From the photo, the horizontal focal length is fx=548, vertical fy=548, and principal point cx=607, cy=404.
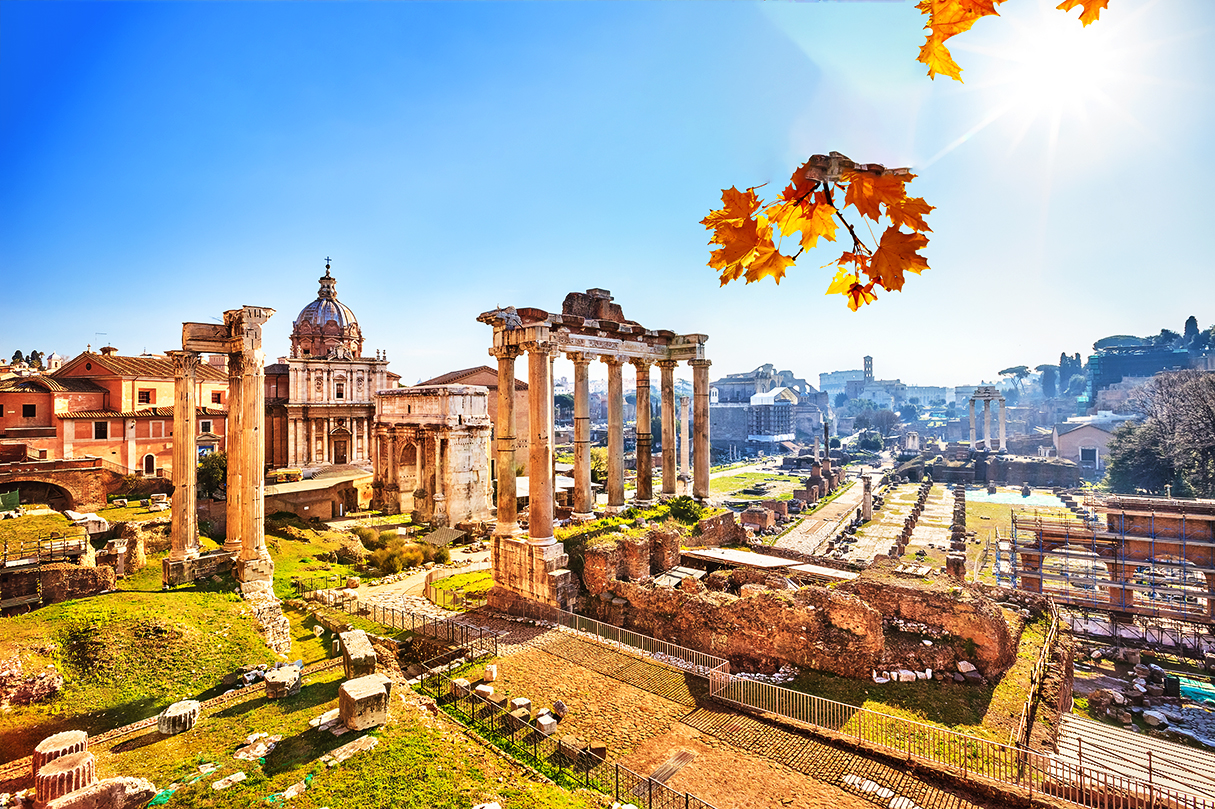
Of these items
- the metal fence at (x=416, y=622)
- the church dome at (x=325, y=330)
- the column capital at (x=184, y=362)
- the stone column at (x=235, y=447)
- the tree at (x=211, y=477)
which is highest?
the church dome at (x=325, y=330)

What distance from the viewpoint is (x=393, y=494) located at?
34906 mm

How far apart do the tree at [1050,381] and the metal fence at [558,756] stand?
21841 cm

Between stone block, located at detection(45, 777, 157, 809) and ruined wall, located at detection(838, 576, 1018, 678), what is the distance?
43.5 ft

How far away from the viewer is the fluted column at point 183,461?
Result: 601 inches

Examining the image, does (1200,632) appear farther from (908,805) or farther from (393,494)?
(393,494)

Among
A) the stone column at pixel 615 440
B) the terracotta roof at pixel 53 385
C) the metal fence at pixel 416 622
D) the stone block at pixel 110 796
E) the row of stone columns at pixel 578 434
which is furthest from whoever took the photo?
the terracotta roof at pixel 53 385

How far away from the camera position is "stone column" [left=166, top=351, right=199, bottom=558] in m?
15.3

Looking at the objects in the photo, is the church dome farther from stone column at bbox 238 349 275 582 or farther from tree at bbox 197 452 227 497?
stone column at bbox 238 349 275 582

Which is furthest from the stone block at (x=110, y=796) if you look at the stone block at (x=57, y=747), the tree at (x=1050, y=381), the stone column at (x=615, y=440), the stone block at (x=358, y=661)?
the tree at (x=1050, y=381)

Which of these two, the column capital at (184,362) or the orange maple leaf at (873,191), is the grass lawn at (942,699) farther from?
the column capital at (184,362)

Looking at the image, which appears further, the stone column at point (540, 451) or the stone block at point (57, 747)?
the stone column at point (540, 451)

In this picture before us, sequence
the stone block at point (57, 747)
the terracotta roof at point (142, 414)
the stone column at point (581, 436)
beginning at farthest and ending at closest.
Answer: the terracotta roof at point (142, 414), the stone column at point (581, 436), the stone block at point (57, 747)

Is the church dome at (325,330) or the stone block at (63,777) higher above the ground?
the church dome at (325,330)

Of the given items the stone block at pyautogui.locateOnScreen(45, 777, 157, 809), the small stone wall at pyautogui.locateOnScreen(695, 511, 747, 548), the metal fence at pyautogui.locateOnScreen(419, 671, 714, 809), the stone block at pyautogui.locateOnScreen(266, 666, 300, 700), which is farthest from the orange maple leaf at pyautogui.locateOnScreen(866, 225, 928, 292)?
the small stone wall at pyautogui.locateOnScreen(695, 511, 747, 548)
